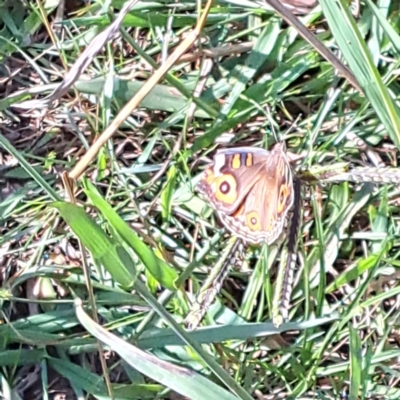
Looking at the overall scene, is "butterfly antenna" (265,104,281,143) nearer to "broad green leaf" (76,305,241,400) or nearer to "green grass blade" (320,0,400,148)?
"green grass blade" (320,0,400,148)

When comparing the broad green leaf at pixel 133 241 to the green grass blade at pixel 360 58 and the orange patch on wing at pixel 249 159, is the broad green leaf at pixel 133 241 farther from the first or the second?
the green grass blade at pixel 360 58

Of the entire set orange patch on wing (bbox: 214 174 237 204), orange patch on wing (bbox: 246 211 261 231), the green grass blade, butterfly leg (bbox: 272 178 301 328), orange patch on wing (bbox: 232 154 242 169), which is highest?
Answer: the green grass blade

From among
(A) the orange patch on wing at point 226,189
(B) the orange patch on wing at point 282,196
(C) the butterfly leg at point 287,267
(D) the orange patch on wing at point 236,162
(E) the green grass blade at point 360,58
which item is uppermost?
(E) the green grass blade at point 360,58

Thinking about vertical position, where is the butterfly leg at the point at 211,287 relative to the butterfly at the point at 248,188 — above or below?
below

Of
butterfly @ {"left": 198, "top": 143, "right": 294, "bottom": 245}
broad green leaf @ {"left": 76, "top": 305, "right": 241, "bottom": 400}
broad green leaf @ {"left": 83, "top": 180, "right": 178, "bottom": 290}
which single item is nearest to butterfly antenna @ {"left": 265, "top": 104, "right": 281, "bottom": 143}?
butterfly @ {"left": 198, "top": 143, "right": 294, "bottom": 245}

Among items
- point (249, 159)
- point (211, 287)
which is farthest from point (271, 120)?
point (211, 287)

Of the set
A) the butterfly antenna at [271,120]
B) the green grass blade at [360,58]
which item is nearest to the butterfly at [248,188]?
the butterfly antenna at [271,120]
